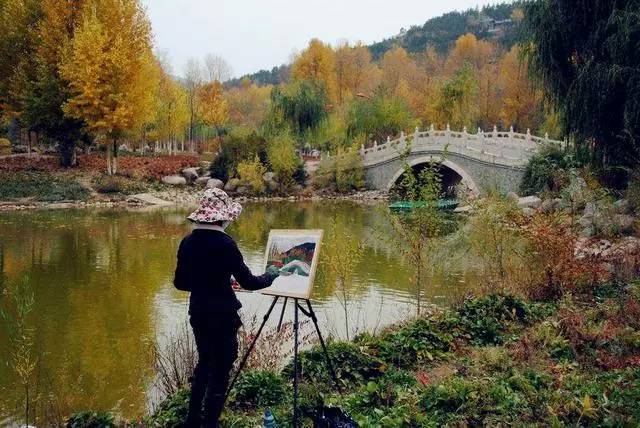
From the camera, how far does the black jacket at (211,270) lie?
12.1 feet

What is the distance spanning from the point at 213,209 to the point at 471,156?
2451 cm

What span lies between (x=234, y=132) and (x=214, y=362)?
29.8 metres

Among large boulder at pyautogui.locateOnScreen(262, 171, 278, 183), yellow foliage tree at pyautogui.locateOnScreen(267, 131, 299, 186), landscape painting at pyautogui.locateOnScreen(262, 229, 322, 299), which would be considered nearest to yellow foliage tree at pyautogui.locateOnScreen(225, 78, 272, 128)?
yellow foliage tree at pyautogui.locateOnScreen(267, 131, 299, 186)

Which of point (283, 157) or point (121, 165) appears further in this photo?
point (283, 157)

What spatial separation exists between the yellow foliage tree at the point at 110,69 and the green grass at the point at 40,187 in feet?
8.46

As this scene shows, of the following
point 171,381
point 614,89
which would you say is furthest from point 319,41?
point 171,381

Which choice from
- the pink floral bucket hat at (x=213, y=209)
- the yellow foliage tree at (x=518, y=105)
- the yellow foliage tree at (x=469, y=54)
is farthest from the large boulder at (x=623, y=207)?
the yellow foliage tree at (x=469, y=54)

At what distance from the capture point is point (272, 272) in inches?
165

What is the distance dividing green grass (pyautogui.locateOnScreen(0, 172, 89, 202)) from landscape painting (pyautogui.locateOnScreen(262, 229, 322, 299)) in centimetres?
2231

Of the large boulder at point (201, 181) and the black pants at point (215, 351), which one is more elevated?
the large boulder at point (201, 181)

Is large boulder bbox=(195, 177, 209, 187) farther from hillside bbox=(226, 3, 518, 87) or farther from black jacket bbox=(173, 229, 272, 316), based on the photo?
hillside bbox=(226, 3, 518, 87)

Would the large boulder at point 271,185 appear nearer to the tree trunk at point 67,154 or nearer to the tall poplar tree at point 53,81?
the tall poplar tree at point 53,81

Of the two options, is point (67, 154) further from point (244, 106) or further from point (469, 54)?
point (469, 54)

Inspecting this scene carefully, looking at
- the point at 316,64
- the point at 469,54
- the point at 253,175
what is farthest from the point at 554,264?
the point at 469,54
